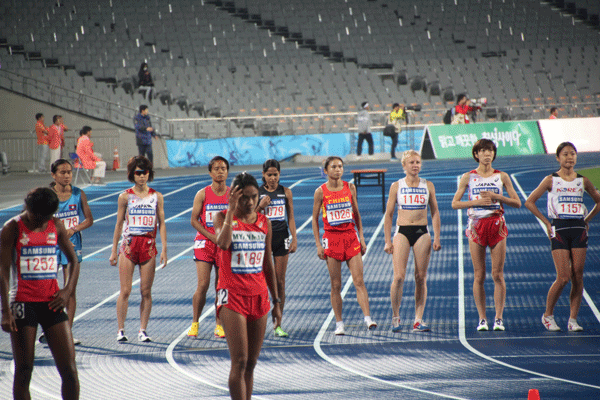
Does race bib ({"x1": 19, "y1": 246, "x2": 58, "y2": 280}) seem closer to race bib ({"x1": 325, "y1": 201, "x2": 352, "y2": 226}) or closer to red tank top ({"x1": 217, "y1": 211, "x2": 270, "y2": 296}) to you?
red tank top ({"x1": 217, "y1": 211, "x2": 270, "y2": 296})

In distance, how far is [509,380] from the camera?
5.74 meters

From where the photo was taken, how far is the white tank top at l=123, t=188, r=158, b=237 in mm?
7102

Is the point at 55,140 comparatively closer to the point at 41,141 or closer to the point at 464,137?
the point at 41,141

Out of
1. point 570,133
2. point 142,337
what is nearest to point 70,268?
point 142,337

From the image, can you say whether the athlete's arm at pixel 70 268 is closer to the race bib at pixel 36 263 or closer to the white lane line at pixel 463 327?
the race bib at pixel 36 263

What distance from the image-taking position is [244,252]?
4.67 m

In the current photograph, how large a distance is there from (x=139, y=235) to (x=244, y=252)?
8.78 feet

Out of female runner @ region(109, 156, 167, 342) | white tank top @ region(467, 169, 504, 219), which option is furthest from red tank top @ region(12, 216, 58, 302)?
white tank top @ region(467, 169, 504, 219)

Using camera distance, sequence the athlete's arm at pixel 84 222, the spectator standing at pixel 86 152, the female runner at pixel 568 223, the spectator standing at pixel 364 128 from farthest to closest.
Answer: the spectator standing at pixel 364 128 → the spectator standing at pixel 86 152 → the female runner at pixel 568 223 → the athlete's arm at pixel 84 222

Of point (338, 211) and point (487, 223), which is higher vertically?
point (338, 211)

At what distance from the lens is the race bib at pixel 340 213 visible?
7.36 meters

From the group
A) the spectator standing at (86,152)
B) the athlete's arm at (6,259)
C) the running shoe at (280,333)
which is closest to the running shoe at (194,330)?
the running shoe at (280,333)

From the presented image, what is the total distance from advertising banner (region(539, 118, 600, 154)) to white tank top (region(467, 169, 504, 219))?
19009 millimetres

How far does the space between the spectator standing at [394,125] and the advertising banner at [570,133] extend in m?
4.90
